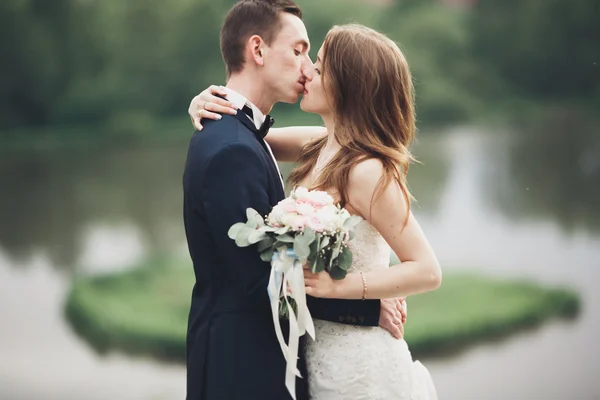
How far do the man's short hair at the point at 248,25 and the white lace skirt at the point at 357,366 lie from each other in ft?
2.86

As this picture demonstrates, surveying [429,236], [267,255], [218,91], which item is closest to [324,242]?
[267,255]

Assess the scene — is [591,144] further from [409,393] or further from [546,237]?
[409,393]

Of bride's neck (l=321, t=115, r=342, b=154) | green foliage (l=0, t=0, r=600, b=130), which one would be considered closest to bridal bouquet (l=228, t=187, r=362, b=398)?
bride's neck (l=321, t=115, r=342, b=154)

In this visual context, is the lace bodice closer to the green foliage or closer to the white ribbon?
the white ribbon

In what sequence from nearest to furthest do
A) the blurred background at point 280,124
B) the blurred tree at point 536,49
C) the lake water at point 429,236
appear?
the lake water at point 429,236 → the blurred background at point 280,124 → the blurred tree at point 536,49

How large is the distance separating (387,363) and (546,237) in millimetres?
7867

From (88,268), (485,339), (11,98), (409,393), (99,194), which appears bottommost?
(409,393)

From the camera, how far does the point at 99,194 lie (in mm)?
10188

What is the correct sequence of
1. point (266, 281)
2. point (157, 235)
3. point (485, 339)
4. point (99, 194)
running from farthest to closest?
point (99, 194) < point (157, 235) < point (485, 339) < point (266, 281)

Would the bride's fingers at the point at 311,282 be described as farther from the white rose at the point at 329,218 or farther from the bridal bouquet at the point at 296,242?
the white rose at the point at 329,218

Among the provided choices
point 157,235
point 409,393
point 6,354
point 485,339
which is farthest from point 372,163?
point 157,235

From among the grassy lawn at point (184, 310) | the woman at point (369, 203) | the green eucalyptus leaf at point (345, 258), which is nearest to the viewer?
the green eucalyptus leaf at point (345, 258)

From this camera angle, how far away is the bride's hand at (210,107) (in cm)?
214

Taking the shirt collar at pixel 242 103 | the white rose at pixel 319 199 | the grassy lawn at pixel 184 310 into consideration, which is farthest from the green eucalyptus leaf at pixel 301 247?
the grassy lawn at pixel 184 310
